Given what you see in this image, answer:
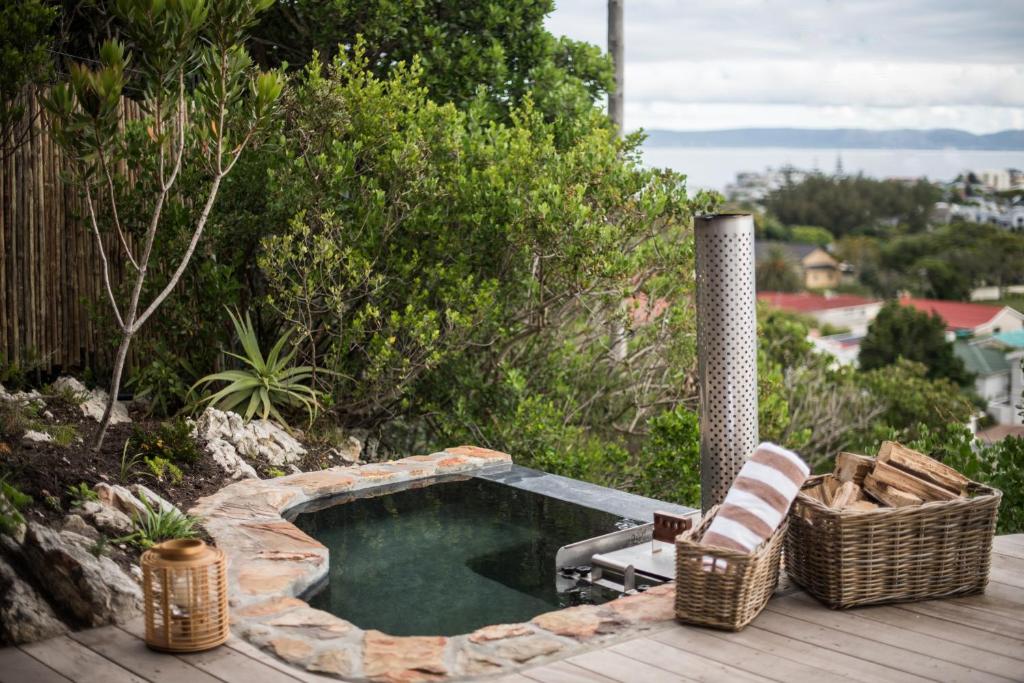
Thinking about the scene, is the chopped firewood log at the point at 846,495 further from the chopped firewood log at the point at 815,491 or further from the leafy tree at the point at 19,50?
the leafy tree at the point at 19,50

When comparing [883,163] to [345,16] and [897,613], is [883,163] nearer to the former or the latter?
[345,16]

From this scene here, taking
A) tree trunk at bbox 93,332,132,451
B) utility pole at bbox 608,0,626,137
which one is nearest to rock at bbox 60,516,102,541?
tree trunk at bbox 93,332,132,451

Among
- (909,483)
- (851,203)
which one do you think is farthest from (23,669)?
(851,203)

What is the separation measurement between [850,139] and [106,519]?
45.3m

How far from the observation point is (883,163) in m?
43.6

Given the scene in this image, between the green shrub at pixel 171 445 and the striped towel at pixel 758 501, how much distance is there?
2.88 meters

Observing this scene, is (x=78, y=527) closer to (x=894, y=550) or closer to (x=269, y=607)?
(x=269, y=607)

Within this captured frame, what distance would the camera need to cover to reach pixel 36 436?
5.29 m

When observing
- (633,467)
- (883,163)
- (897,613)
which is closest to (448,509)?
(897,613)

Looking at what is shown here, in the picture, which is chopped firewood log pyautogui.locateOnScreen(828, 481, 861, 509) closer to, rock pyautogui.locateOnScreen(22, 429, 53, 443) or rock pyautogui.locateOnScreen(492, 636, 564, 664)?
rock pyautogui.locateOnScreen(492, 636, 564, 664)

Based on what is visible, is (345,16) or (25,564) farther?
(345,16)

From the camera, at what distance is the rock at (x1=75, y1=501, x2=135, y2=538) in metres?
4.30

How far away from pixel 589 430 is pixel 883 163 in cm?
3832

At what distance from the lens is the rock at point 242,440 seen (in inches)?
225
